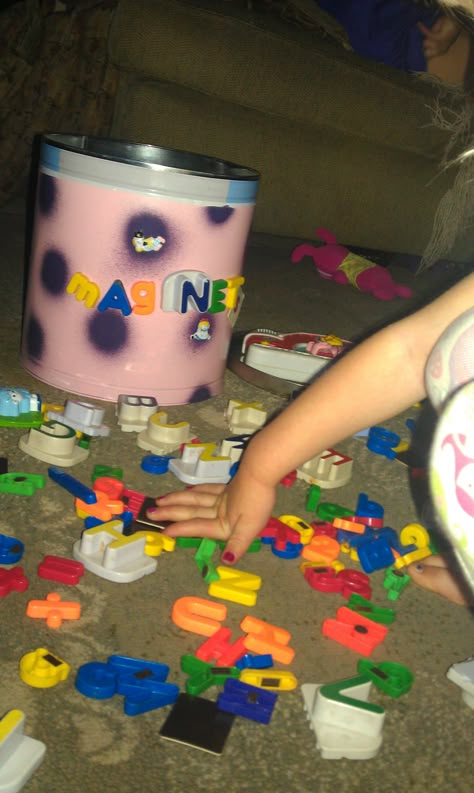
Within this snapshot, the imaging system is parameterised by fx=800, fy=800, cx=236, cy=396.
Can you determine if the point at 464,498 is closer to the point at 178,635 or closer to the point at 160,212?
the point at 178,635

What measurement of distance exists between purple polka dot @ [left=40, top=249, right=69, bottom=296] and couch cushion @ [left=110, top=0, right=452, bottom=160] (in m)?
0.89

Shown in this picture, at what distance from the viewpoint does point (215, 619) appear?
730 millimetres

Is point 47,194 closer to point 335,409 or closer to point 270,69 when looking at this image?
point 335,409

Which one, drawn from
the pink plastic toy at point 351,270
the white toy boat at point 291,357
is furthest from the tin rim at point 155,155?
the pink plastic toy at point 351,270

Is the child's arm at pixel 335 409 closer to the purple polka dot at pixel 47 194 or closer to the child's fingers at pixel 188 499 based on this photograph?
the child's fingers at pixel 188 499

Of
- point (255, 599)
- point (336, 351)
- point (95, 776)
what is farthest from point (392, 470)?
point (95, 776)

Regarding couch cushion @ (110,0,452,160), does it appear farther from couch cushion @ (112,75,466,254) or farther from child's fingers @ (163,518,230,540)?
child's fingers @ (163,518,230,540)

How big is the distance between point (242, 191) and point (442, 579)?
555 mm

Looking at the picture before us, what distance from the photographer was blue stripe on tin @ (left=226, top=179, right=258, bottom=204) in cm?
104

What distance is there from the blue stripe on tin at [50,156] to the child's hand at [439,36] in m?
1.64

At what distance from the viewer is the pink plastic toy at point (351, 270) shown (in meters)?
1.93

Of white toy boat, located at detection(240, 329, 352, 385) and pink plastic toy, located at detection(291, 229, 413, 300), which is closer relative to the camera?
white toy boat, located at detection(240, 329, 352, 385)

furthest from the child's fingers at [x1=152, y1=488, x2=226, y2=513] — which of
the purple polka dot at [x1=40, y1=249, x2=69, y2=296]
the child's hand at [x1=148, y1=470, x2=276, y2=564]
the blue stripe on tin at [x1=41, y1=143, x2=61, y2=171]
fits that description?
the blue stripe on tin at [x1=41, y1=143, x2=61, y2=171]

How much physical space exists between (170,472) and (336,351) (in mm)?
448
